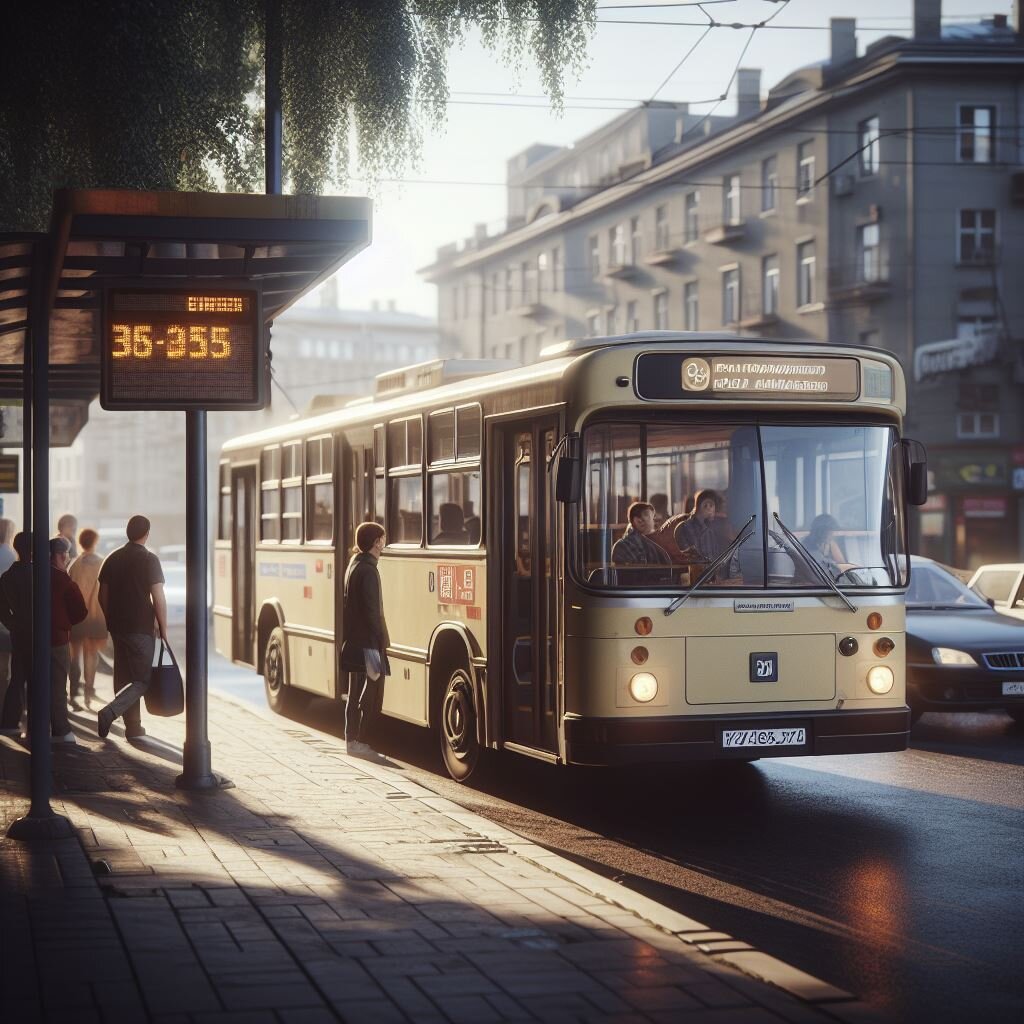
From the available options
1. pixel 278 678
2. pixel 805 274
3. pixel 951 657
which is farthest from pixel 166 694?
pixel 805 274

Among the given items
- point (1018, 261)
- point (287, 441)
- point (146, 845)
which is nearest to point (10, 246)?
point (146, 845)

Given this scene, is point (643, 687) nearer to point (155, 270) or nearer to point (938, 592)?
point (155, 270)

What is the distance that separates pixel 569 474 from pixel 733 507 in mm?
1140

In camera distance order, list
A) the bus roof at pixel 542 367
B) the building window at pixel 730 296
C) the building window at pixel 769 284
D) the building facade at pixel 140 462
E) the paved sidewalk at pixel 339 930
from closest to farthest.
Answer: the paved sidewalk at pixel 339 930
the bus roof at pixel 542 367
the building window at pixel 769 284
the building window at pixel 730 296
the building facade at pixel 140 462

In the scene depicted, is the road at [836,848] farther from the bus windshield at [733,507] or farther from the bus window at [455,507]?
the bus window at [455,507]

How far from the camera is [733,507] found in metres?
10.7

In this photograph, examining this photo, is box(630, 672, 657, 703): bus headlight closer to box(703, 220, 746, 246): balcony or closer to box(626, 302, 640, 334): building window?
box(703, 220, 746, 246): balcony

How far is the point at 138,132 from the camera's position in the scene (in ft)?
39.8

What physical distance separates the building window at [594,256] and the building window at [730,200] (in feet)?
33.2

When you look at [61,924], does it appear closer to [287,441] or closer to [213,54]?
[213,54]

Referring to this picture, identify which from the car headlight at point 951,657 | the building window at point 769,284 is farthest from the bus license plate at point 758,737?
the building window at point 769,284

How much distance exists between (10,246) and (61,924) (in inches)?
147

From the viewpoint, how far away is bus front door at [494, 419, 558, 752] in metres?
11.0

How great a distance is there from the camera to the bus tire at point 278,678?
17.8 meters
